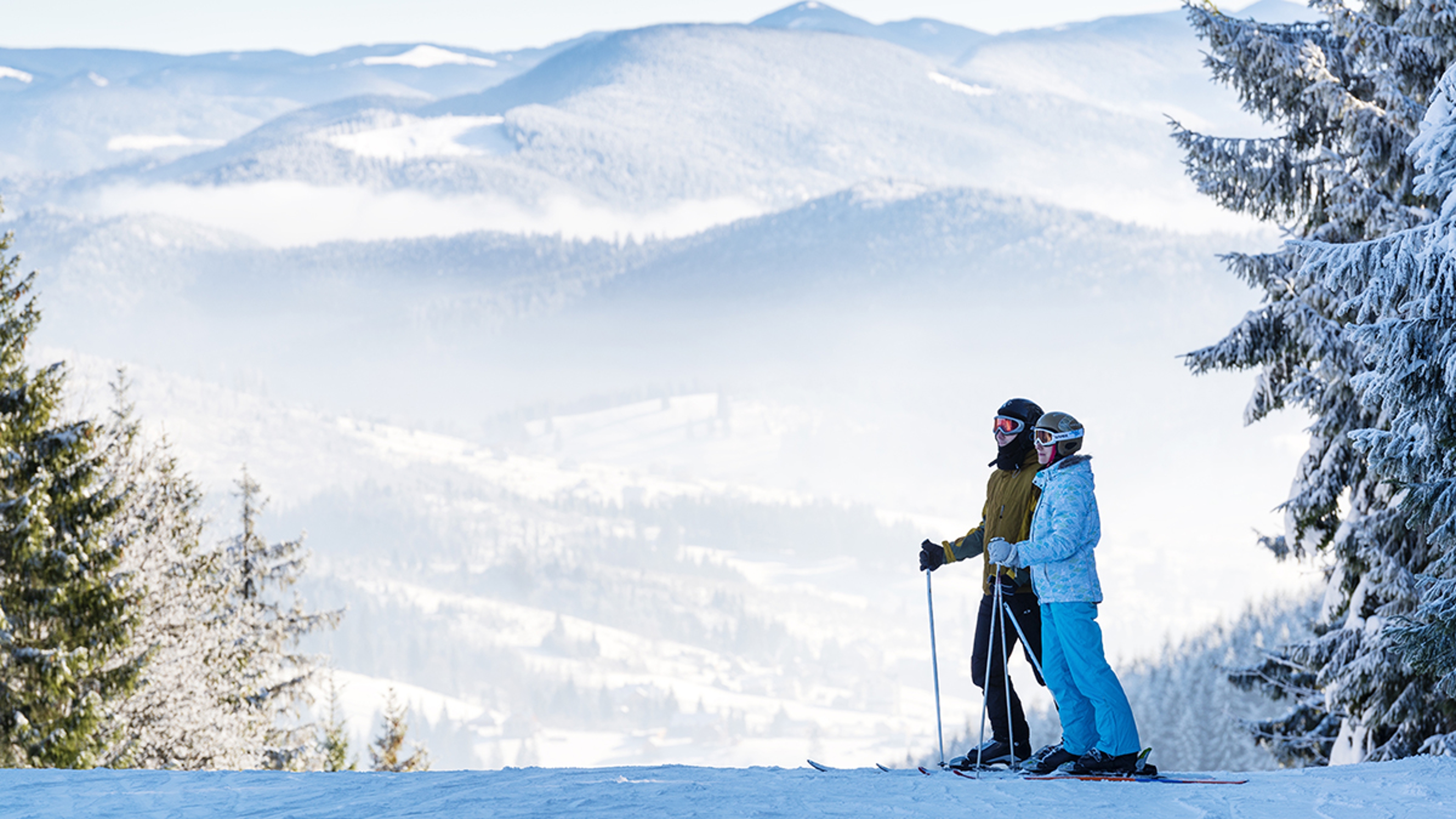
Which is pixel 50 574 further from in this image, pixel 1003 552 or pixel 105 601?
pixel 1003 552

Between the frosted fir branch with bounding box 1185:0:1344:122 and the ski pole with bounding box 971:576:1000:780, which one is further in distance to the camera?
the frosted fir branch with bounding box 1185:0:1344:122

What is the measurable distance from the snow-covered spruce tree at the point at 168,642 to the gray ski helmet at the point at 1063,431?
10.2 m

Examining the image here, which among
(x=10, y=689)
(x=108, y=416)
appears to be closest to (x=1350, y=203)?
(x=10, y=689)

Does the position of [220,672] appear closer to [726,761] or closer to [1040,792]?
[1040,792]

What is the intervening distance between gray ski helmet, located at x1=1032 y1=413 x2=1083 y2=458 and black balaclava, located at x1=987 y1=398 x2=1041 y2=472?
1.25 ft

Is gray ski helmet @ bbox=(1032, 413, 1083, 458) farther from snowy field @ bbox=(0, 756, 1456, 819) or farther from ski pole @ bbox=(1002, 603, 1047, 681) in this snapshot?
snowy field @ bbox=(0, 756, 1456, 819)

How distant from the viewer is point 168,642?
15.2 m

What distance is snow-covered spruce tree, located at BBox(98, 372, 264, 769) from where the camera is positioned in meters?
14.5

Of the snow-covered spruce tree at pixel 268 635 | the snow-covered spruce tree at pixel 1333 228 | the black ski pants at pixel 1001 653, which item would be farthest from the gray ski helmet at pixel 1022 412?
the snow-covered spruce tree at pixel 268 635

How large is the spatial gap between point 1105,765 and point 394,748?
844 inches

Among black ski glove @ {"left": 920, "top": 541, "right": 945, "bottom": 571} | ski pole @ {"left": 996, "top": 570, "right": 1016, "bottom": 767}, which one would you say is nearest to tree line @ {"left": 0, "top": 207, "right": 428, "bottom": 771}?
black ski glove @ {"left": 920, "top": 541, "right": 945, "bottom": 571}

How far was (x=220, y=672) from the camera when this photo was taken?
708 inches

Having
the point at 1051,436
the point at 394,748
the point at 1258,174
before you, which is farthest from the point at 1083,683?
the point at 394,748

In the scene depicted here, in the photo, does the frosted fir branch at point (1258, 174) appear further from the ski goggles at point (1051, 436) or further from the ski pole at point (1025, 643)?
the ski pole at point (1025, 643)
